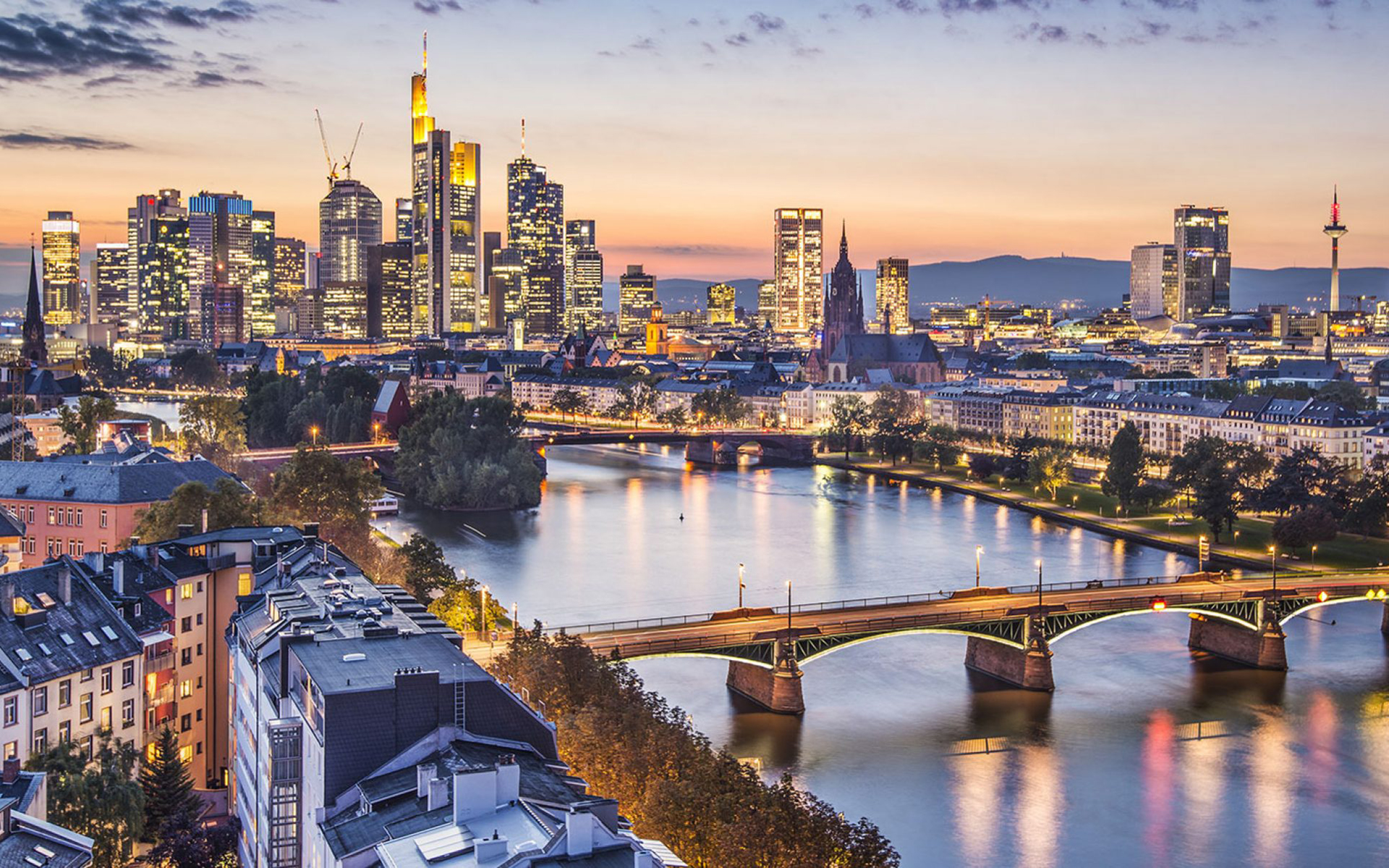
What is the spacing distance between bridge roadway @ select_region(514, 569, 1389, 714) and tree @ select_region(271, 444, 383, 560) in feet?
27.9

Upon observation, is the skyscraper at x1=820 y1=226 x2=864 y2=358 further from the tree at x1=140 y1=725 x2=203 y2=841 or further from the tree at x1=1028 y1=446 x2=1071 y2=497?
the tree at x1=140 y1=725 x2=203 y2=841

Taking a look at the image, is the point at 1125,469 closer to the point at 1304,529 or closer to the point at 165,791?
the point at 1304,529

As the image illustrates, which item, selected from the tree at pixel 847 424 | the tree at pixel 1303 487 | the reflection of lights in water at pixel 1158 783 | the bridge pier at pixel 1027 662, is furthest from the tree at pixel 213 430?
the reflection of lights in water at pixel 1158 783

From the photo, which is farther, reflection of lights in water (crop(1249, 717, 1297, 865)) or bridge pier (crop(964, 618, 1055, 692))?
bridge pier (crop(964, 618, 1055, 692))

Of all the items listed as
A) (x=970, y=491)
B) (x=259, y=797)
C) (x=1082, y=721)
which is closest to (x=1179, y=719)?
(x=1082, y=721)

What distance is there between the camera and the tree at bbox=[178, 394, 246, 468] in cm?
6081

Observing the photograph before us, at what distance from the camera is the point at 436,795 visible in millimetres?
13852

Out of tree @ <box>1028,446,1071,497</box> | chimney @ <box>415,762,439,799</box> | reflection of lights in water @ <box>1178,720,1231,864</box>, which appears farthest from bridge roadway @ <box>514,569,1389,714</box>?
tree @ <box>1028,446,1071,497</box>

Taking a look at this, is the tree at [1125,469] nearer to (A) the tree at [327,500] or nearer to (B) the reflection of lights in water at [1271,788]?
(B) the reflection of lights in water at [1271,788]

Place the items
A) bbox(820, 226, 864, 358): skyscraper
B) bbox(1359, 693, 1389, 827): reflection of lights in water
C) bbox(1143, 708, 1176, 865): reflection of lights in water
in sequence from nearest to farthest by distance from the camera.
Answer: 1. bbox(1143, 708, 1176, 865): reflection of lights in water
2. bbox(1359, 693, 1389, 827): reflection of lights in water
3. bbox(820, 226, 864, 358): skyscraper

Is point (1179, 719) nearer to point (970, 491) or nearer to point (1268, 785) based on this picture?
point (1268, 785)

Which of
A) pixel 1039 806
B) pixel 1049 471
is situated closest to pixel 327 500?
pixel 1039 806

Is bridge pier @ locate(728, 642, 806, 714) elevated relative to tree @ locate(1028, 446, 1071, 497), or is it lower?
lower

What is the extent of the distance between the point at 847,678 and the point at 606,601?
9.04m
